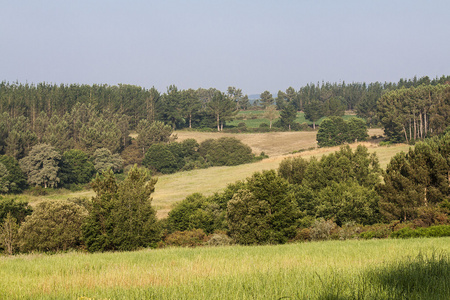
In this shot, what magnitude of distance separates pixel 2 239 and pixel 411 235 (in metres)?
29.4

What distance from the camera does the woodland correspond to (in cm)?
3362

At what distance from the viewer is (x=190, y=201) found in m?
52.5

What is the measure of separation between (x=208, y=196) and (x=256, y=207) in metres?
28.8

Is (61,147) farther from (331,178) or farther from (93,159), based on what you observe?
(331,178)

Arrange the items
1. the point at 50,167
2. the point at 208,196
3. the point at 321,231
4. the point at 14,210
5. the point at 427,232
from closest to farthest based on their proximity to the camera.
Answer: the point at 427,232 → the point at 321,231 → the point at 14,210 → the point at 208,196 → the point at 50,167

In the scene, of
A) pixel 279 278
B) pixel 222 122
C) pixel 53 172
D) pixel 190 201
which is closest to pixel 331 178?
pixel 190 201

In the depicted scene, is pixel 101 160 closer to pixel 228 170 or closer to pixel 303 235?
pixel 228 170

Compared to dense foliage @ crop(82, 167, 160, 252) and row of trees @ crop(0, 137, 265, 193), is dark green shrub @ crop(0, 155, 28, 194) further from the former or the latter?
dense foliage @ crop(82, 167, 160, 252)

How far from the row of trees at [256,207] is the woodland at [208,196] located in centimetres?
10

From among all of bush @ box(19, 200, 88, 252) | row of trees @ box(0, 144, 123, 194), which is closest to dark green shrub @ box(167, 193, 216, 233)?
bush @ box(19, 200, 88, 252)

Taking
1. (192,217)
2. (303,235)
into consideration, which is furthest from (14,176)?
(303,235)

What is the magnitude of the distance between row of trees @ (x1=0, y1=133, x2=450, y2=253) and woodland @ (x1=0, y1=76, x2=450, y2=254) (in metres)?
0.10

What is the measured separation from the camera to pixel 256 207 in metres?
38.2

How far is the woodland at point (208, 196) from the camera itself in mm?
33625
